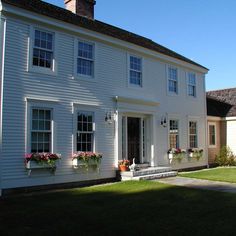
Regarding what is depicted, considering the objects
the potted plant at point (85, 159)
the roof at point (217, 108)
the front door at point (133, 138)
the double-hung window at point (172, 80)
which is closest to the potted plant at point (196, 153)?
the double-hung window at point (172, 80)

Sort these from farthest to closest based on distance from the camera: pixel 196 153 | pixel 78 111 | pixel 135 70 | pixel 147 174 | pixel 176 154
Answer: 1. pixel 196 153
2. pixel 176 154
3. pixel 135 70
4. pixel 147 174
5. pixel 78 111

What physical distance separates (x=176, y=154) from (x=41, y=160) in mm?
8654

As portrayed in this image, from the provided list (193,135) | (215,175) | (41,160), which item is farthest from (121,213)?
(193,135)

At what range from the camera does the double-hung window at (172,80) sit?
60.8ft

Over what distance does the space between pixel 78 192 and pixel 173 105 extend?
29.3ft

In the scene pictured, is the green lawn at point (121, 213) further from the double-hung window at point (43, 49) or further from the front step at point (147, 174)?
the double-hung window at point (43, 49)

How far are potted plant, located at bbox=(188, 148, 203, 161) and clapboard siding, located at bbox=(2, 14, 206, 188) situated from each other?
7.84 feet

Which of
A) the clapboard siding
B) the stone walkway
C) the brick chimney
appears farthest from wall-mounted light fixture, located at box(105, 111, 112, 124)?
the brick chimney

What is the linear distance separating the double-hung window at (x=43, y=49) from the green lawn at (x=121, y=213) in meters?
4.73

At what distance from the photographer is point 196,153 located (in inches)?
774

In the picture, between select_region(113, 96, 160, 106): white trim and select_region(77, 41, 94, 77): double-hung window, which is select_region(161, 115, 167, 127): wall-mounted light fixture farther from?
select_region(77, 41, 94, 77): double-hung window

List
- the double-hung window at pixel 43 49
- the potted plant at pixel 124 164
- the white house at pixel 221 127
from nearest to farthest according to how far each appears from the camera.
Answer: the double-hung window at pixel 43 49
the potted plant at pixel 124 164
the white house at pixel 221 127

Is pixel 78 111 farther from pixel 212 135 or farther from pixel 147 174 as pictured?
pixel 212 135

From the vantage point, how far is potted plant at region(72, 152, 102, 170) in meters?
12.8
